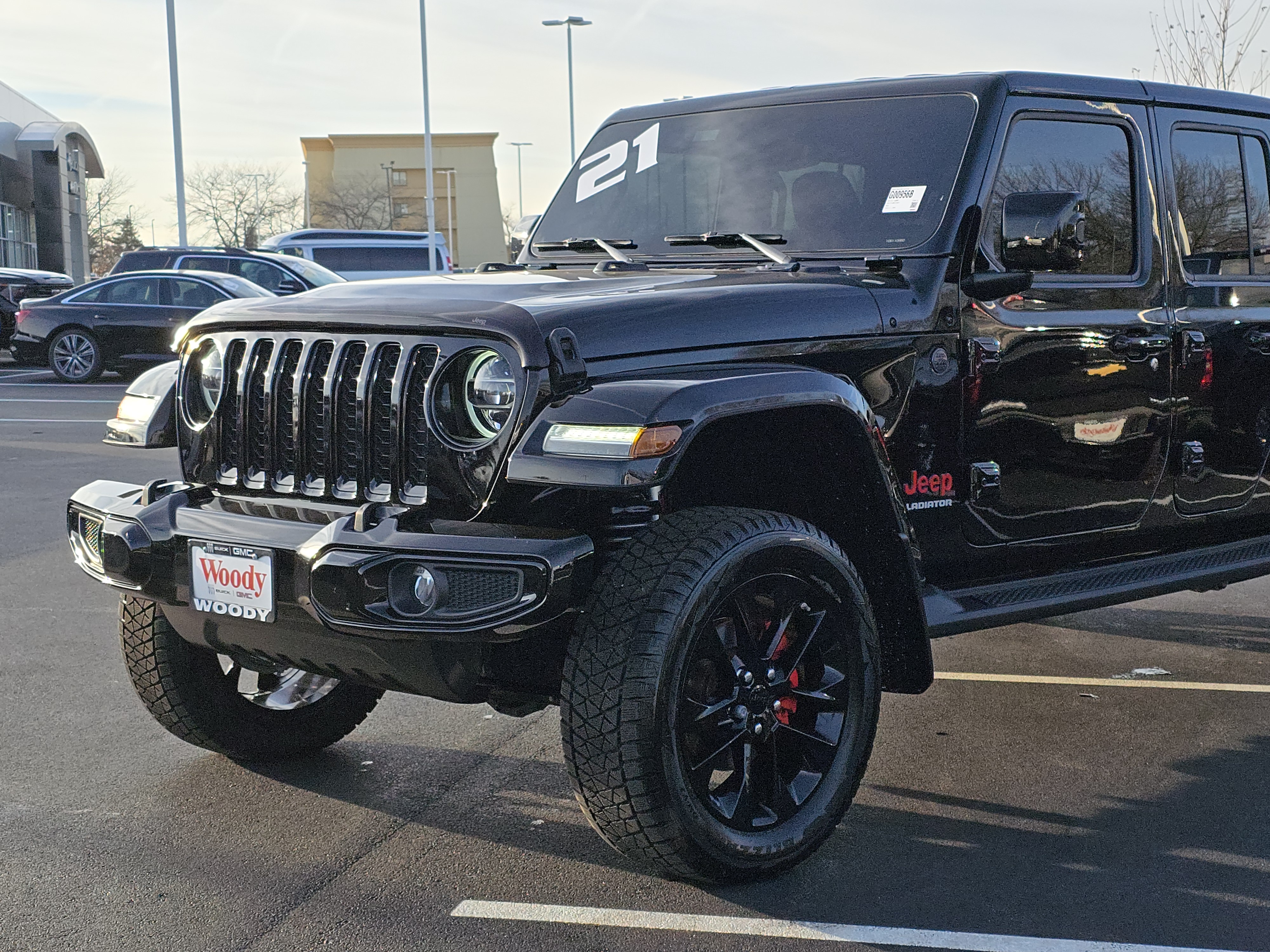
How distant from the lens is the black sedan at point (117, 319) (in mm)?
18062

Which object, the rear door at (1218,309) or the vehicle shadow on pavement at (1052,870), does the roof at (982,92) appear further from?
the vehicle shadow on pavement at (1052,870)

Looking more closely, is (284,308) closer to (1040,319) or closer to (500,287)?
(500,287)

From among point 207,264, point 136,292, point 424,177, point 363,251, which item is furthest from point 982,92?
point 424,177

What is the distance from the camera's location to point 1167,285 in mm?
4730

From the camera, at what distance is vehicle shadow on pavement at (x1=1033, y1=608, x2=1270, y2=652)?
19.6 feet

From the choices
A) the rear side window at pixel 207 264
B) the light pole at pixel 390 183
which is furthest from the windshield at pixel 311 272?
the light pole at pixel 390 183

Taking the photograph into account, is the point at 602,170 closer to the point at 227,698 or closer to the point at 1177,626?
the point at 227,698

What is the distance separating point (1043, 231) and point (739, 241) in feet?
3.03

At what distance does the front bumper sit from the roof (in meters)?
2.09

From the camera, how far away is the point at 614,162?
198 inches

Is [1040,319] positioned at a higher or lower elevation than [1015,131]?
lower

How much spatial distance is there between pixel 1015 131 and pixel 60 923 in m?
3.37

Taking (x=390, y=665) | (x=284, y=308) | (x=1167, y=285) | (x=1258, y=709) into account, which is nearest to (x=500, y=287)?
(x=284, y=308)

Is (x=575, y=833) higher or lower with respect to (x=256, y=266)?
lower
